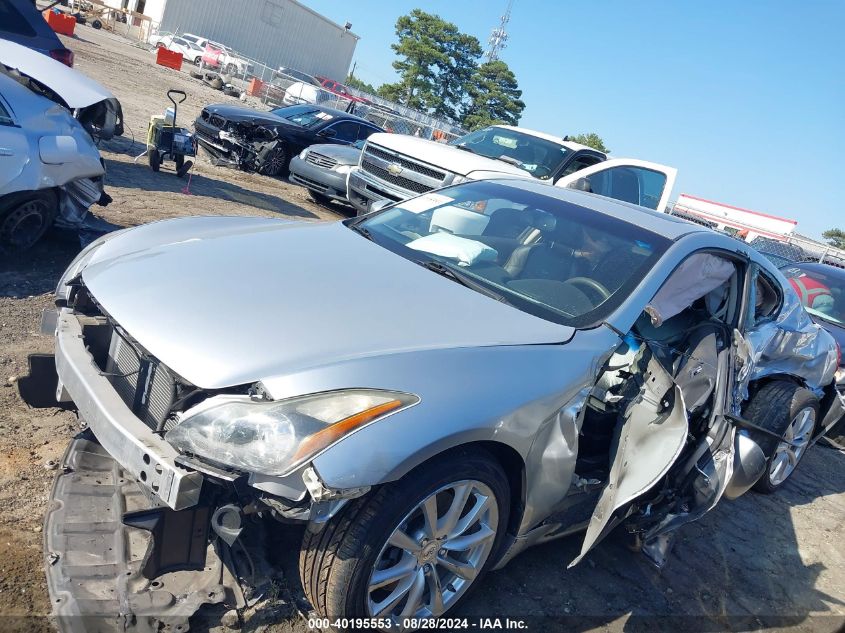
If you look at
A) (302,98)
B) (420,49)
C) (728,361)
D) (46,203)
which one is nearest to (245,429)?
(728,361)

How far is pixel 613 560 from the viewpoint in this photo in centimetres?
363

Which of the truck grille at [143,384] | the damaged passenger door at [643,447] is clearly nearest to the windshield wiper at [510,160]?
the damaged passenger door at [643,447]

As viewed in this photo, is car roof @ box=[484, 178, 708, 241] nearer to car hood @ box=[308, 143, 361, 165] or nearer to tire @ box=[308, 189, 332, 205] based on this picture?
car hood @ box=[308, 143, 361, 165]

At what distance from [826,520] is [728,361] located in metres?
2.46

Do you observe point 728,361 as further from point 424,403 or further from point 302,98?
point 302,98

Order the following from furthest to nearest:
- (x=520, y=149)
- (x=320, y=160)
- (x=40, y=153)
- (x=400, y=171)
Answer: (x=320, y=160) < (x=520, y=149) < (x=400, y=171) < (x=40, y=153)

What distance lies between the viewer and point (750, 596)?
145 inches

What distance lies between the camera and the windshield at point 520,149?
8.94 meters

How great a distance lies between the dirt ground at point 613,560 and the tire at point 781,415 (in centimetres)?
26

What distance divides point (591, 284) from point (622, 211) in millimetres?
827

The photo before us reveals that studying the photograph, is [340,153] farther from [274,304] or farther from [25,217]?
[274,304]

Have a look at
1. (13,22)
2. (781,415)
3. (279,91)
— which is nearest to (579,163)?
(781,415)

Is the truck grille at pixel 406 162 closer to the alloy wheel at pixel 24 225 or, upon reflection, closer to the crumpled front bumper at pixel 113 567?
the alloy wheel at pixel 24 225

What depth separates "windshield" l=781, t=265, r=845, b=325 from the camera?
7602 millimetres
